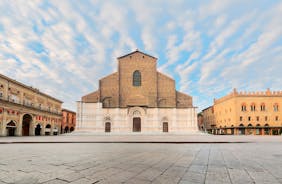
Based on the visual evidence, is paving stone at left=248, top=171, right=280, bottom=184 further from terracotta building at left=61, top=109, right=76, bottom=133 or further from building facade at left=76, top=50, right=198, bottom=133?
terracotta building at left=61, top=109, right=76, bottom=133

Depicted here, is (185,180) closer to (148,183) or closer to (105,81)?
(148,183)

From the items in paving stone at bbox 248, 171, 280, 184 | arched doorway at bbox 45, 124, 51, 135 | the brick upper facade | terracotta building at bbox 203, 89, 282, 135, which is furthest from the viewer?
terracotta building at bbox 203, 89, 282, 135

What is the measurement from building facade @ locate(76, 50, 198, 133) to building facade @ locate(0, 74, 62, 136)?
743cm

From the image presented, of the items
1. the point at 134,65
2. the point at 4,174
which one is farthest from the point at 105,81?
the point at 4,174

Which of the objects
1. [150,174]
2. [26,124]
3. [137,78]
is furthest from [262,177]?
[137,78]

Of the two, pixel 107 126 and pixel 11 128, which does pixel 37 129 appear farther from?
pixel 107 126

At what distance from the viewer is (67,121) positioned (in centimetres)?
6231

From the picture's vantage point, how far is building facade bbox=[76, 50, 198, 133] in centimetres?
4166

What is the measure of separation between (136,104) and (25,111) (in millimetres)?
21779

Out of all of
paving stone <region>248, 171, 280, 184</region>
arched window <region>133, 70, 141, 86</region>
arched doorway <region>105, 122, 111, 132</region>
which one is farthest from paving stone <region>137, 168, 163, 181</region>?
arched window <region>133, 70, 141, 86</region>

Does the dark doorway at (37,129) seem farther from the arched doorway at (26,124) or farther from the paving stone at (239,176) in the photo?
the paving stone at (239,176)

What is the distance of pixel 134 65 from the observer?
1778 inches

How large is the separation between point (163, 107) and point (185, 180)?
130 ft

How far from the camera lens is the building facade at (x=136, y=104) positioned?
4166 centimetres
